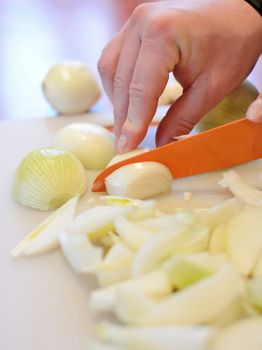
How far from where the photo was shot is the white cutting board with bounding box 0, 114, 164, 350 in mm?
630

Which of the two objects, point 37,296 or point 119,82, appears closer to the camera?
point 37,296

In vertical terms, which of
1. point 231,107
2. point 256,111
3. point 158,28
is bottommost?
point 231,107

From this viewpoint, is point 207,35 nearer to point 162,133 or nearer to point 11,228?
point 162,133

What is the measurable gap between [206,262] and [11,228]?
0.36 meters

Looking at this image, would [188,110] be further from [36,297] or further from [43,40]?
[43,40]

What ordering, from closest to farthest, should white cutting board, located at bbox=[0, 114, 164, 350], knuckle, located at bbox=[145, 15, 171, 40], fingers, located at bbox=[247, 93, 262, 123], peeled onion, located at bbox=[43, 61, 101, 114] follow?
1. white cutting board, located at bbox=[0, 114, 164, 350]
2. fingers, located at bbox=[247, 93, 262, 123]
3. knuckle, located at bbox=[145, 15, 171, 40]
4. peeled onion, located at bbox=[43, 61, 101, 114]

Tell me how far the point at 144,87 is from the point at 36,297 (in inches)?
16.8

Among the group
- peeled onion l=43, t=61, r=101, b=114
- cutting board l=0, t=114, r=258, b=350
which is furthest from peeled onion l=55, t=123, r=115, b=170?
peeled onion l=43, t=61, r=101, b=114

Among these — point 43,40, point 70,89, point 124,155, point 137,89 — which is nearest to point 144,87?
point 137,89

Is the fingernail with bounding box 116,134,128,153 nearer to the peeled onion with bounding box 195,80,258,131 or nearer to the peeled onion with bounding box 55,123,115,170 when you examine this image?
the peeled onion with bounding box 55,123,115,170

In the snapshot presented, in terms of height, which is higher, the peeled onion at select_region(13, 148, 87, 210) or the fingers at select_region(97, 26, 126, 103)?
the fingers at select_region(97, 26, 126, 103)

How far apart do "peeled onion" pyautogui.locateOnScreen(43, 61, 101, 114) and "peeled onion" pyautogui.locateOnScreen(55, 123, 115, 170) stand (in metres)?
0.26

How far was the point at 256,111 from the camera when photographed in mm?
815

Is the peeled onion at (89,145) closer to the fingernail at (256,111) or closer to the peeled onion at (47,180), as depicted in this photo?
the peeled onion at (47,180)
